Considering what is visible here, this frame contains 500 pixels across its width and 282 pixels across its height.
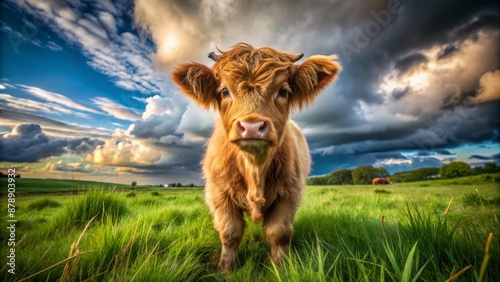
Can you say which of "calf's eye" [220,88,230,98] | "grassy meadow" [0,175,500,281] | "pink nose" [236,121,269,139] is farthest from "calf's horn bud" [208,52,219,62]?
"grassy meadow" [0,175,500,281]

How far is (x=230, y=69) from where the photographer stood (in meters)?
3.39

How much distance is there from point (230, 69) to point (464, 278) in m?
2.88

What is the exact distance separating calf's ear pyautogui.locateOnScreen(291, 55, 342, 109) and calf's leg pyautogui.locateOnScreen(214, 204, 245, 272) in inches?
67.3

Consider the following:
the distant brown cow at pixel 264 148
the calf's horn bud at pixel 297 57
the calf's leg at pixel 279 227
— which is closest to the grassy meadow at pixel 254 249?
the calf's leg at pixel 279 227

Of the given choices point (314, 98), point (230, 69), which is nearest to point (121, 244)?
point (230, 69)

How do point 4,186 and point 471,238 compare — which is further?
point 4,186

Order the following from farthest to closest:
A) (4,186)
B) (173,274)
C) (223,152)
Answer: (223,152) → (4,186) → (173,274)

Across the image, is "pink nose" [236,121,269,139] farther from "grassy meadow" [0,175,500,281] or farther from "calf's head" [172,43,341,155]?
"grassy meadow" [0,175,500,281]

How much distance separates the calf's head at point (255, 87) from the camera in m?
2.88

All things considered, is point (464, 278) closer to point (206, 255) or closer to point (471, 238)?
point (471, 238)

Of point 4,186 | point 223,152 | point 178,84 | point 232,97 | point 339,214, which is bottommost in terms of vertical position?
point 339,214

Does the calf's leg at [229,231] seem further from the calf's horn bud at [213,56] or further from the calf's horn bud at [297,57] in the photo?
the calf's horn bud at [297,57]

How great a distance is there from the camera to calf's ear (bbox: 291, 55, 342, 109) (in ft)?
12.0

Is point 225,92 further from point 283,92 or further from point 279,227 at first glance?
point 279,227
